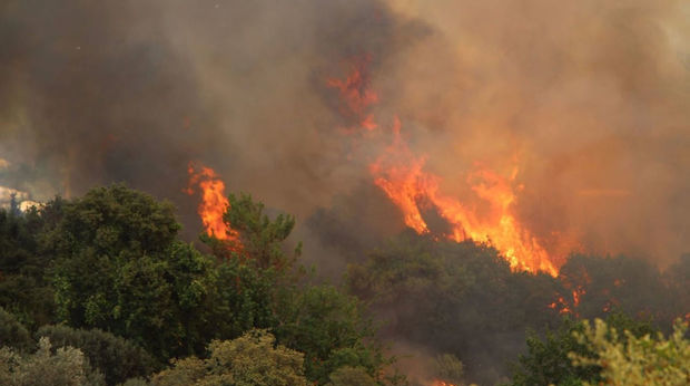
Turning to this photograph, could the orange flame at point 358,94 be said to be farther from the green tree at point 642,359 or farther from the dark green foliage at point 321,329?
the green tree at point 642,359

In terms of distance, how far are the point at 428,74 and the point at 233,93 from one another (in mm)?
26389

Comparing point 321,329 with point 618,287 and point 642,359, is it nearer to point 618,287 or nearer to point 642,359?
point 642,359

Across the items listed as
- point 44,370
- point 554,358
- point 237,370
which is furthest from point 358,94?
point 44,370

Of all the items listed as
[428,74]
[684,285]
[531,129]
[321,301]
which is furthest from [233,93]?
[684,285]

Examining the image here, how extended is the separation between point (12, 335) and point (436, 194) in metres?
57.7

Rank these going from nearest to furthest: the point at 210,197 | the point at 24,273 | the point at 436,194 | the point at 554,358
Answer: the point at 554,358 < the point at 24,273 < the point at 210,197 < the point at 436,194

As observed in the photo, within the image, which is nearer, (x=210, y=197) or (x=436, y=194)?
(x=210, y=197)

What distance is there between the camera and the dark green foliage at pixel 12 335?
27.9 m

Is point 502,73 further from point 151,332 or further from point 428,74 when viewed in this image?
point 151,332

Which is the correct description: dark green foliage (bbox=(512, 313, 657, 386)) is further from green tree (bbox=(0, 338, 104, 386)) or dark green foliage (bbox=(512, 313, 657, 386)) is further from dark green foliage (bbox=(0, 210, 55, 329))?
dark green foliage (bbox=(0, 210, 55, 329))

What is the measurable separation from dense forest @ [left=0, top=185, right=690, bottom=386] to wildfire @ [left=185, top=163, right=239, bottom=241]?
49.6 ft

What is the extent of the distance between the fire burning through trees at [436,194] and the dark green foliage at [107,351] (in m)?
49.4

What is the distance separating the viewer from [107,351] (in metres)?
29.7

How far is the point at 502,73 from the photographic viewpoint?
83.0m
